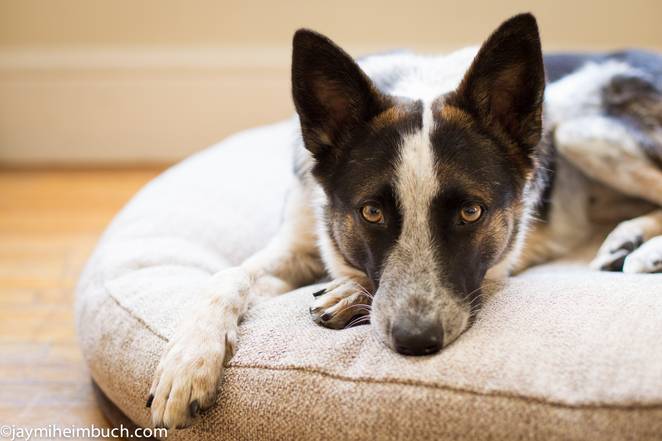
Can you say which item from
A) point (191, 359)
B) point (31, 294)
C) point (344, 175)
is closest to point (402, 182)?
point (344, 175)

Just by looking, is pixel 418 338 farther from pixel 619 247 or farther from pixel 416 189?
pixel 619 247

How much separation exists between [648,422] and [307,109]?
126cm

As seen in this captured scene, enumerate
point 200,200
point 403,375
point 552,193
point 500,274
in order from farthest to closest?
point 200,200 < point 552,193 < point 500,274 < point 403,375

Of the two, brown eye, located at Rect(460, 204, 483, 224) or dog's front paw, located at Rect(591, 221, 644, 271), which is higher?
brown eye, located at Rect(460, 204, 483, 224)

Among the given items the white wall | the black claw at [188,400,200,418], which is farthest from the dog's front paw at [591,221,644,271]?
the white wall

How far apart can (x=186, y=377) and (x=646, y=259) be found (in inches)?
59.0

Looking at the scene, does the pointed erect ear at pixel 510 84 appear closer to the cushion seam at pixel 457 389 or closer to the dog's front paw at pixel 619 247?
the dog's front paw at pixel 619 247

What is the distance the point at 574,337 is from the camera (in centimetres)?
184

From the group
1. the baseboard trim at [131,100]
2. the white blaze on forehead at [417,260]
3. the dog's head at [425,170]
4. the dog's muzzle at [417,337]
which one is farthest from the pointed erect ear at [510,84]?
the baseboard trim at [131,100]

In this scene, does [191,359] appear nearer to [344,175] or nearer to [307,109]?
[344,175]

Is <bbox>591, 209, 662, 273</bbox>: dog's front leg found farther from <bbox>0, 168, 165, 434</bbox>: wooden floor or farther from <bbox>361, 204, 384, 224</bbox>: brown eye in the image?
<bbox>0, 168, 165, 434</bbox>: wooden floor

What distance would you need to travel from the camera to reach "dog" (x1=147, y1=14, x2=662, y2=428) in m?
1.92

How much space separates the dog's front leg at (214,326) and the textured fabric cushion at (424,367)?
0.06m

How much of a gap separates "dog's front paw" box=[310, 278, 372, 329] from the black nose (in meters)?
0.27
